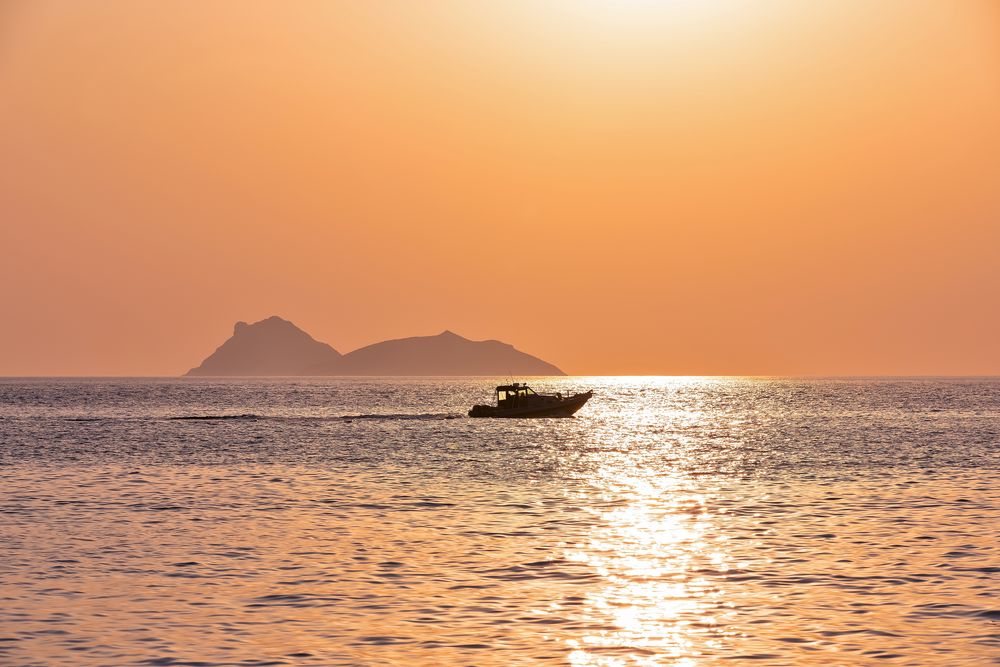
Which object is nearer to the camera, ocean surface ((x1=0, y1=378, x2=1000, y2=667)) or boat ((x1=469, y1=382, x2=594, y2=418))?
ocean surface ((x1=0, y1=378, x2=1000, y2=667))

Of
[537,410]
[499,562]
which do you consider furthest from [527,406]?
[499,562]

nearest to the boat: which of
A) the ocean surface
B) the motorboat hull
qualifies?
the motorboat hull

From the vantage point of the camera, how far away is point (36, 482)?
4856 centimetres

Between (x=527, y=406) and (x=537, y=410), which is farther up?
(x=527, y=406)

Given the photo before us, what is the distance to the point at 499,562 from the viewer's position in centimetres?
2653

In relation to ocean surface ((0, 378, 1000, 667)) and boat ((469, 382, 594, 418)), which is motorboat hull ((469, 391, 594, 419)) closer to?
boat ((469, 382, 594, 418))

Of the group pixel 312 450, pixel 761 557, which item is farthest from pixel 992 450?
pixel 761 557

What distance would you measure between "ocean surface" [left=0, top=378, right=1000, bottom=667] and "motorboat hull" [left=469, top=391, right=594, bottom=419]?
2107 inches

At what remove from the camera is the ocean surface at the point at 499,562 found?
61.1ft

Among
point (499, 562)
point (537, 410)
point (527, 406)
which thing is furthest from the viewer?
point (537, 410)

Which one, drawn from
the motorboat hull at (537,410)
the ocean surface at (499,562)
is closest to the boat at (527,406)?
the motorboat hull at (537,410)

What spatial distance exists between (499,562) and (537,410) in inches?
3483

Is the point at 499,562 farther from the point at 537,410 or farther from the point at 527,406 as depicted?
the point at 537,410

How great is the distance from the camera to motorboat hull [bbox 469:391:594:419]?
375 feet
